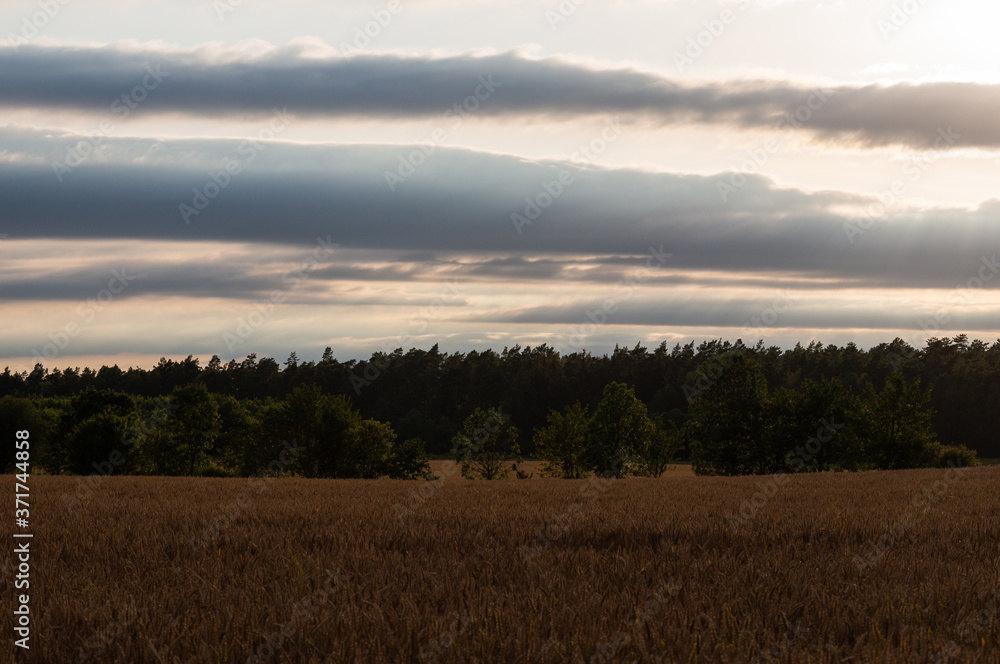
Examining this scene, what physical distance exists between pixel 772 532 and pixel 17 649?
791 centimetres

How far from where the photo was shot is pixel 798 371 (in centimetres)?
12562

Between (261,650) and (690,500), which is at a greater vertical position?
(261,650)

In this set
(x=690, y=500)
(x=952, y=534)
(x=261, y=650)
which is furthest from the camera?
(x=690, y=500)

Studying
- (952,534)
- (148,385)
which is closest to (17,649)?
(952,534)

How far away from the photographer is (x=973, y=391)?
109m

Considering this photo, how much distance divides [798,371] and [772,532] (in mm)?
124267

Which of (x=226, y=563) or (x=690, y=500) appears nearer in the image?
(x=226, y=563)

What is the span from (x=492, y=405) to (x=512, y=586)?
120201 millimetres

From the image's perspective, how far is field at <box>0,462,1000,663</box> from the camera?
4.76 meters

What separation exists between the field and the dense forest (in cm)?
5684

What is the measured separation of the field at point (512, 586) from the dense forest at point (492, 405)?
56836mm

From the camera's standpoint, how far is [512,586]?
6.27 m

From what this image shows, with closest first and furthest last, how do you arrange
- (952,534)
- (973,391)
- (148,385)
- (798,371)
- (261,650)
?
(261,650) < (952,534) < (973,391) < (798,371) < (148,385)

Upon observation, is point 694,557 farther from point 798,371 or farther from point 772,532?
point 798,371
